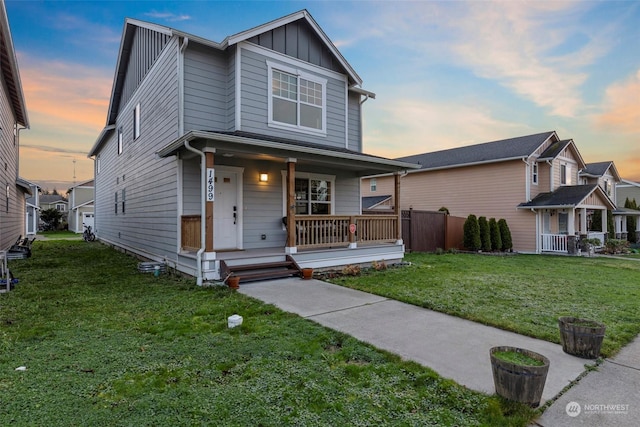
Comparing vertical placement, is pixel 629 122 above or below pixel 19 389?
above

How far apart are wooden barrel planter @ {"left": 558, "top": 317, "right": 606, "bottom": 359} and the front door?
286 inches

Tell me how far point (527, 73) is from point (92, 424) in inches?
628

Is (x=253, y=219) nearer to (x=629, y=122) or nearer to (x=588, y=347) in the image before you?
(x=588, y=347)

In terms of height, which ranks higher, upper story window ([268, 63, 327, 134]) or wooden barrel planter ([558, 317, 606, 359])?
upper story window ([268, 63, 327, 134])

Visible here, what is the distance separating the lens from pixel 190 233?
7.82 metres

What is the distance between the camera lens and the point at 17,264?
10016 millimetres

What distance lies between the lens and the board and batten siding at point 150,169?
858 cm

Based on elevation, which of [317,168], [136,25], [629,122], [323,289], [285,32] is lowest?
[323,289]

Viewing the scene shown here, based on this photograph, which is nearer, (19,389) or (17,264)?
(19,389)

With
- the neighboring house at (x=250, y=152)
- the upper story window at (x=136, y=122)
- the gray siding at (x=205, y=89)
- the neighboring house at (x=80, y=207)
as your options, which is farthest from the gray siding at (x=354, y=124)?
the neighboring house at (x=80, y=207)

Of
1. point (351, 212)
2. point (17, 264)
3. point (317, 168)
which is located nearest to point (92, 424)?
point (317, 168)

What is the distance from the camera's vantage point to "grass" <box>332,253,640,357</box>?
4.61 meters

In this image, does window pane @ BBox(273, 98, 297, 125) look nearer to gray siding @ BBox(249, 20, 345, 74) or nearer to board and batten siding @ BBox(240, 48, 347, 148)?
board and batten siding @ BBox(240, 48, 347, 148)
